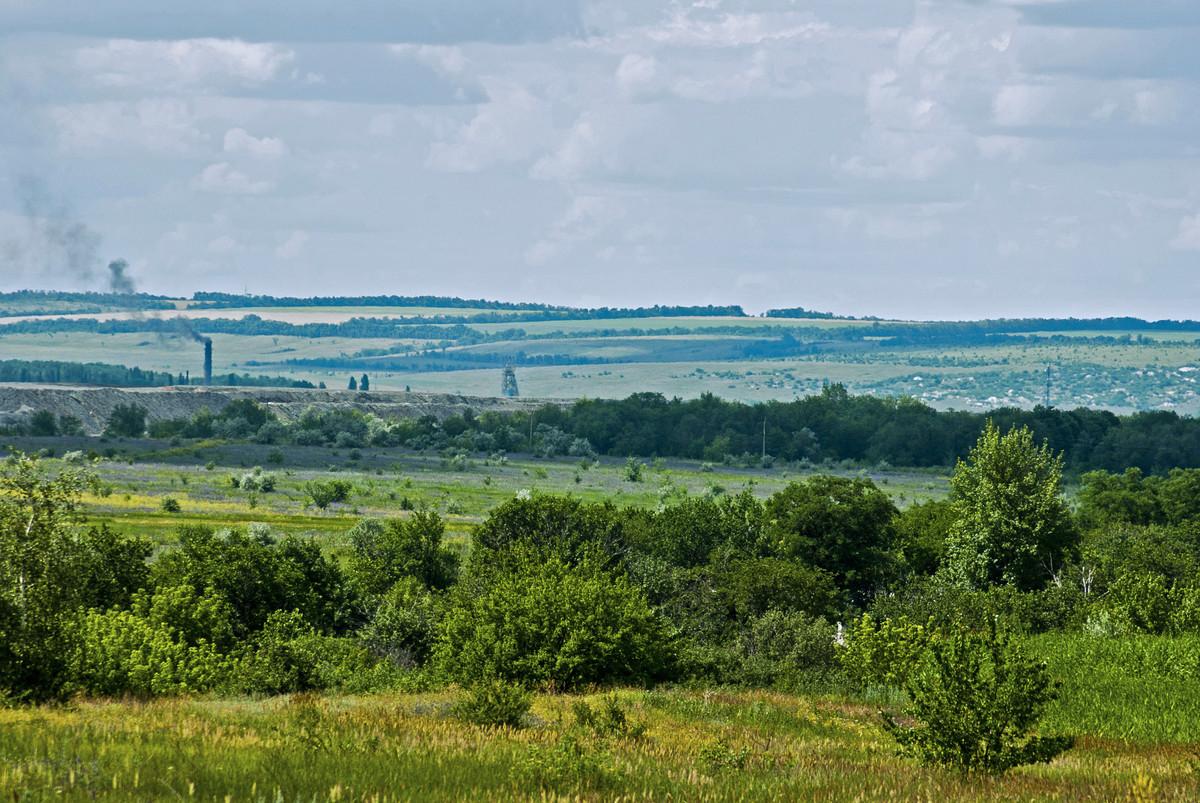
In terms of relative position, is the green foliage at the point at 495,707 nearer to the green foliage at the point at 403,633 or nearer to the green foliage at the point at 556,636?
the green foliage at the point at 556,636

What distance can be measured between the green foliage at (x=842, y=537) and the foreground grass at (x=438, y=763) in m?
42.7

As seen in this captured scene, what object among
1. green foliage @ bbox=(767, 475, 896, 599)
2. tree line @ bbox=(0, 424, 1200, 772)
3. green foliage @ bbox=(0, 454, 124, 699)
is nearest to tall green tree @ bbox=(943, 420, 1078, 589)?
tree line @ bbox=(0, 424, 1200, 772)

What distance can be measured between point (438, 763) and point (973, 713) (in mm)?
7867

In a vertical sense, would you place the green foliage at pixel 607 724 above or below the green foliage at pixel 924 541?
above

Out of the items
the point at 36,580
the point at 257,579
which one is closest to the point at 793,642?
the point at 257,579

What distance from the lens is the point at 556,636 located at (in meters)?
41.9

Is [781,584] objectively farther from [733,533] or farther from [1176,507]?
[1176,507]

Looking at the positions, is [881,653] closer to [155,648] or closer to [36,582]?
[155,648]

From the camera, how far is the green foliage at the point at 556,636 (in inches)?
1634

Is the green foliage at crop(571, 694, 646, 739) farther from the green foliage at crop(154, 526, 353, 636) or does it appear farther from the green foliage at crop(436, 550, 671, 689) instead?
the green foliage at crop(154, 526, 353, 636)

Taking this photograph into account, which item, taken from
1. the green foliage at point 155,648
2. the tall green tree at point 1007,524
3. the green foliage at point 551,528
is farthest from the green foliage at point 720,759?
the tall green tree at point 1007,524

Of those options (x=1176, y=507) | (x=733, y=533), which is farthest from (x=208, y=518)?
(x=1176, y=507)

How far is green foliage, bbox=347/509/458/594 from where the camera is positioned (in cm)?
6378

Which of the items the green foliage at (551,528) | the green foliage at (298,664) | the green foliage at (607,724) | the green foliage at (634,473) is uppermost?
the green foliage at (607,724)
